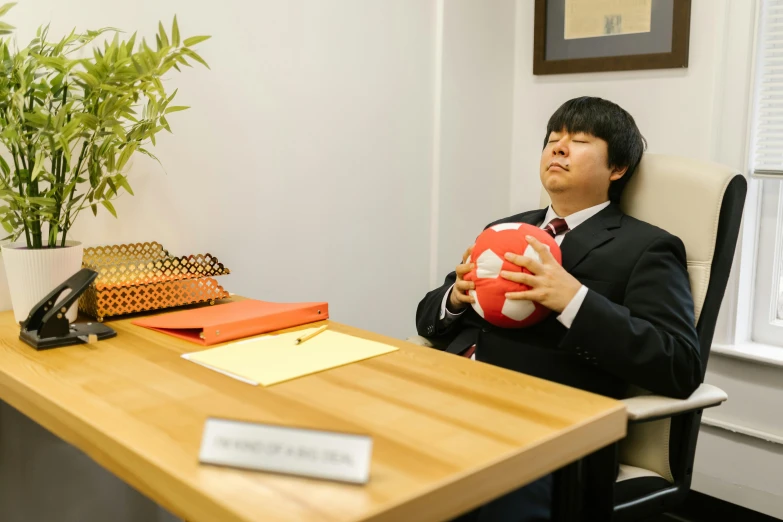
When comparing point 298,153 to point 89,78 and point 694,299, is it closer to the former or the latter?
point 89,78

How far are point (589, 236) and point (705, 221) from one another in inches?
9.3

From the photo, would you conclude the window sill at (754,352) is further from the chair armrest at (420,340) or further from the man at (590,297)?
the chair armrest at (420,340)

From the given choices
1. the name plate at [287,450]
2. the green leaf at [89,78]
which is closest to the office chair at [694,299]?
the name plate at [287,450]

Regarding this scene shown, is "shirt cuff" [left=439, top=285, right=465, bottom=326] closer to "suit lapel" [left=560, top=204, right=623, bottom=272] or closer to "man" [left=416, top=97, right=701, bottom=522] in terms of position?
"man" [left=416, top=97, right=701, bottom=522]

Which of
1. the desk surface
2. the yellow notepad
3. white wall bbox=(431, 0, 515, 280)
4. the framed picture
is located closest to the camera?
the desk surface

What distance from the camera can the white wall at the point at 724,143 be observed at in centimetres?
220

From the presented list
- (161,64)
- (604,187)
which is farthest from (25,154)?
(604,187)

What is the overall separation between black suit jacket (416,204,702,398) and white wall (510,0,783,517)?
0.85 metres

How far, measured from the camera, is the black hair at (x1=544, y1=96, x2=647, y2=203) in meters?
1.66

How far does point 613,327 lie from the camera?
4.56 feet

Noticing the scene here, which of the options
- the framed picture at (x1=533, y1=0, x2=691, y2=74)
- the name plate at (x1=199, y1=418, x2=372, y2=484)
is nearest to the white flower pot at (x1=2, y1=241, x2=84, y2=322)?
the name plate at (x1=199, y1=418, x2=372, y2=484)

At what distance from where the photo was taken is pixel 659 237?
1526 millimetres

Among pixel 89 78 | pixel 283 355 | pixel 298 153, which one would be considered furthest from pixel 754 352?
pixel 89 78

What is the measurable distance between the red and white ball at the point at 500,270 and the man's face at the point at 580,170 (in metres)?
0.24
